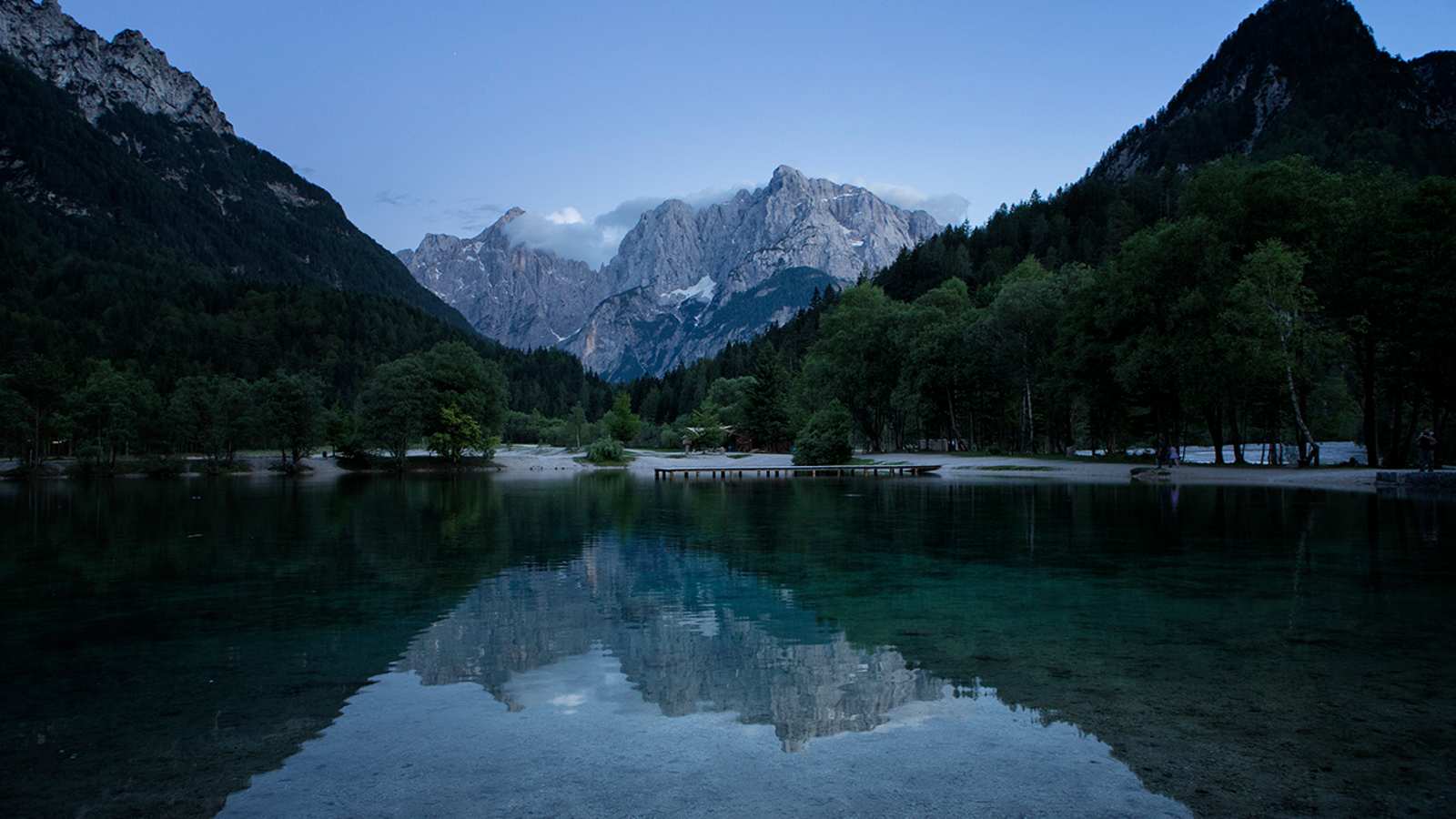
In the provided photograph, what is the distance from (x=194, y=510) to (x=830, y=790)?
42.0 m

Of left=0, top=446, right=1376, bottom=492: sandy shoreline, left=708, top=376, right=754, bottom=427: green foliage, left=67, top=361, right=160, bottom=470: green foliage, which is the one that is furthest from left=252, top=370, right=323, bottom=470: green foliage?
left=708, top=376, right=754, bottom=427: green foliage

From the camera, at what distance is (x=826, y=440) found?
3071 inches

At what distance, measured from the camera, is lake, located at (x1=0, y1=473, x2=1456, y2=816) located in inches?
270

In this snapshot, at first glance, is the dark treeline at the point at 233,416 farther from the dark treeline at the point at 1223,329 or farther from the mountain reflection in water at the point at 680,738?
the mountain reflection in water at the point at 680,738

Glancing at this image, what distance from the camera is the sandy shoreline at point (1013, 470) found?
144 ft

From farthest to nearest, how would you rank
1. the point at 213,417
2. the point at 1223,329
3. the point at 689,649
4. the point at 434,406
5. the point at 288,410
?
the point at 434,406
the point at 213,417
the point at 288,410
the point at 1223,329
the point at 689,649

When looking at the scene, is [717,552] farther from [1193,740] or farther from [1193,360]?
[1193,360]

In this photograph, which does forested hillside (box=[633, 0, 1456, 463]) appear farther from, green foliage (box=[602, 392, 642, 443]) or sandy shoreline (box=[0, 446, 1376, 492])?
green foliage (box=[602, 392, 642, 443])

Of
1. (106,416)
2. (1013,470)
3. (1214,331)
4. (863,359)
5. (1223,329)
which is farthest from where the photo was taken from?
(863,359)

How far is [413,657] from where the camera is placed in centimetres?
1141

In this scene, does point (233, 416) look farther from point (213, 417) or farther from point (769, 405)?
point (769, 405)

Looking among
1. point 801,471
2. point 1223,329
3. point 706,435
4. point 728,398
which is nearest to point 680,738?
point 1223,329

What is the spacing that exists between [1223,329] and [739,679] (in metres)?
47.8

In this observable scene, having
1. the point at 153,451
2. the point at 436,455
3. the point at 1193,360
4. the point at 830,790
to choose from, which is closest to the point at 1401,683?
the point at 830,790
